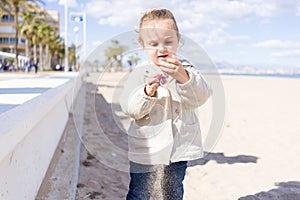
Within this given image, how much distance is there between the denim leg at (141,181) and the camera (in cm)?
203

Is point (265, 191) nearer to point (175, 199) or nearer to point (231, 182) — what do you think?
point (231, 182)

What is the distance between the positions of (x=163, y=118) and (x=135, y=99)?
0.63 ft

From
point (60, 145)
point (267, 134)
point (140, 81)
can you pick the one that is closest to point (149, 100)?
point (140, 81)

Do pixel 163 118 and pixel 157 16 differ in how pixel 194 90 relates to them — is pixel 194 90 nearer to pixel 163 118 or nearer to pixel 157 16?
pixel 163 118

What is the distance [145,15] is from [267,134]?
6.37 metres

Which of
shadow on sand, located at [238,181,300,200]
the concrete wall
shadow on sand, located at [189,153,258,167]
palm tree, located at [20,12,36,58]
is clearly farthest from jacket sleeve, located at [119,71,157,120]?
palm tree, located at [20,12,36,58]

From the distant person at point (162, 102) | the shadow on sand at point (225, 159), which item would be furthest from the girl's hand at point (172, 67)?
the shadow on sand at point (225, 159)

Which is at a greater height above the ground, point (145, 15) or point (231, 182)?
point (145, 15)

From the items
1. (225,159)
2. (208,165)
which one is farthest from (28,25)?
(208,165)

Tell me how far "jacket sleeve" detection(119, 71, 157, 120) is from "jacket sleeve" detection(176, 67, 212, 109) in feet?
0.51

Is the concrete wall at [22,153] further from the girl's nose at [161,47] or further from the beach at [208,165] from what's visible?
the girl's nose at [161,47]

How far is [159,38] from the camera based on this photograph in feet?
5.83

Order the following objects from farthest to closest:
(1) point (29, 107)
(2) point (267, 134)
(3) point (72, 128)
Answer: (2) point (267, 134) → (3) point (72, 128) → (1) point (29, 107)

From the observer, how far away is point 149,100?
5.87ft
